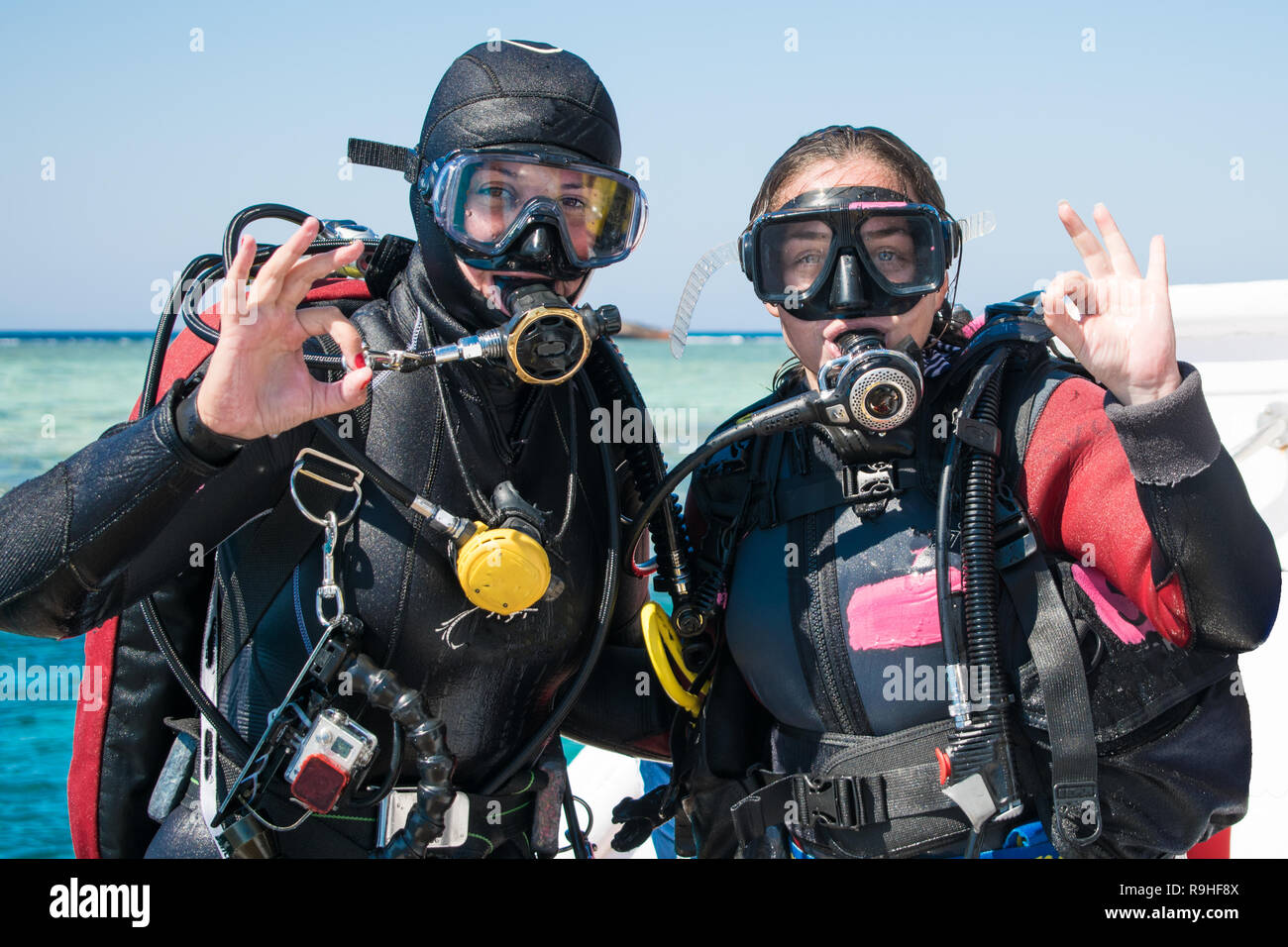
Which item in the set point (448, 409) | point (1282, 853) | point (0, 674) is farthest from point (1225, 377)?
point (0, 674)

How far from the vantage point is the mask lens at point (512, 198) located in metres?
2.06

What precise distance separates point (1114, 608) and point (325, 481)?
1370 millimetres

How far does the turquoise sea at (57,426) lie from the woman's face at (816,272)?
0.94 feet

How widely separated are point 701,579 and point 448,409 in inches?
25.2

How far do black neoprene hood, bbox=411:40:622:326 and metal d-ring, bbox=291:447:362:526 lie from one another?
1.35 ft

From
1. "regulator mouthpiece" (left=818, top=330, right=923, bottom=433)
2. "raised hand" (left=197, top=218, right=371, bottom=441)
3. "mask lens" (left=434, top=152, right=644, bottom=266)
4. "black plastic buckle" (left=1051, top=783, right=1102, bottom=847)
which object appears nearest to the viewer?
"raised hand" (left=197, top=218, right=371, bottom=441)

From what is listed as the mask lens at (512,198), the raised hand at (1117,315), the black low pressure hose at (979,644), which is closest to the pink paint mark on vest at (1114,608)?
the black low pressure hose at (979,644)

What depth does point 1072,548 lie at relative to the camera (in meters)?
1.94

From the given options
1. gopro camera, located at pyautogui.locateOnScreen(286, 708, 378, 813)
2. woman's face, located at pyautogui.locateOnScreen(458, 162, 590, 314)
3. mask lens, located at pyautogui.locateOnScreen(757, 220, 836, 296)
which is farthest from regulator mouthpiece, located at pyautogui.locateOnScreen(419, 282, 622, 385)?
gopro camera, located at pyautogui.locateOnScreen(286, 708, 378, 813)

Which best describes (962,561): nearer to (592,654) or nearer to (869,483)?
(869,483)

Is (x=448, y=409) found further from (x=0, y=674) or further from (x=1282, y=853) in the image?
(x=0, y=674)

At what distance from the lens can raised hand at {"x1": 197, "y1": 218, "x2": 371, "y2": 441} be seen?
64.0 inches

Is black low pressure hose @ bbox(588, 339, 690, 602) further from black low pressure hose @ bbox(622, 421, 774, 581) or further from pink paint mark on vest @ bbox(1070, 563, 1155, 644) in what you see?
pink paint mark on vest @ bbox(1070, 563, 1155, 644)

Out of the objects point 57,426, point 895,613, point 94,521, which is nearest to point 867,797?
point 895,613
